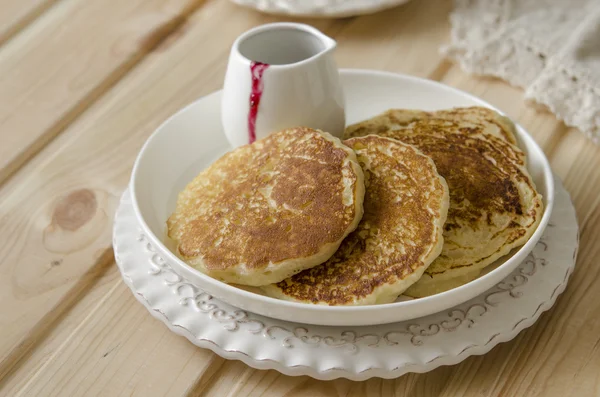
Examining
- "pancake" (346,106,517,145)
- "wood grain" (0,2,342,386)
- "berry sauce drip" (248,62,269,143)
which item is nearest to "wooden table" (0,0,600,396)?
"wood grain" (0,2,342,386)

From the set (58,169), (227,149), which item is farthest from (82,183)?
(227,149)

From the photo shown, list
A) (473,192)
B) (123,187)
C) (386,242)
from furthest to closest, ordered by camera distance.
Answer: (123,187) < (473,192) < (386,242)

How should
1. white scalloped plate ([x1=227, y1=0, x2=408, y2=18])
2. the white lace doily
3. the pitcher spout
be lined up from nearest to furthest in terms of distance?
1. the pitcher spout
2. the white lace doily
3. white scalloped plate ([x1=227, y1=0, x2=408, y2=18])

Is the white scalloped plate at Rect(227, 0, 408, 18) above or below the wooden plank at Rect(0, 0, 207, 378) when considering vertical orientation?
above

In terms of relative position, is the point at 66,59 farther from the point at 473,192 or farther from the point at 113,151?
the point at 473,192

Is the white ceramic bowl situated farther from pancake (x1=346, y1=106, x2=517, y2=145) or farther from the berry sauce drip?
the berry sauce drip

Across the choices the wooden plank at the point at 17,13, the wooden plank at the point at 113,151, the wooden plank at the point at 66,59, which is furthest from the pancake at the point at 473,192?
the wooden plank at the point at 17,13
